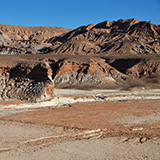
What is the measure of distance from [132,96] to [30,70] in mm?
13359

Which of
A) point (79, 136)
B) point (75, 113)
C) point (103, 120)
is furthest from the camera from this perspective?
point (75, 113)

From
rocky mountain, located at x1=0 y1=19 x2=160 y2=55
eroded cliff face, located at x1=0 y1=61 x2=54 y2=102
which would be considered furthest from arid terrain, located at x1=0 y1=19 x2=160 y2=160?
rocky mountain, located at x1=0 y1=19 x2=160 y2=55

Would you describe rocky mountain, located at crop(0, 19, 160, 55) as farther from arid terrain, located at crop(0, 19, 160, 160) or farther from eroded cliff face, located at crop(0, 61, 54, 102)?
eroded cliff face, located at crop(0, 61, 54, 102)

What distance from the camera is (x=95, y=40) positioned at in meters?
109

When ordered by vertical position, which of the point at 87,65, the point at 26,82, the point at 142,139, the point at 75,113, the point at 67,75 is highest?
the point at 87,65

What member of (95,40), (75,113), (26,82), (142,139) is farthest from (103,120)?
(95,40)

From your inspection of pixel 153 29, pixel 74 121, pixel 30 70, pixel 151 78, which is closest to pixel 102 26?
pixel 153 29

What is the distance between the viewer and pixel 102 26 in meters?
128

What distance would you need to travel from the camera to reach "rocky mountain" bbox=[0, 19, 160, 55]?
8606 centimetres

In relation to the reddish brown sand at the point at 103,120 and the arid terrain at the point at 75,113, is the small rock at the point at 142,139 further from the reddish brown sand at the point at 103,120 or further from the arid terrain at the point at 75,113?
the reddish brown sand at the point at 103,120

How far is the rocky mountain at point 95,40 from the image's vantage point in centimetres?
Result: 8606

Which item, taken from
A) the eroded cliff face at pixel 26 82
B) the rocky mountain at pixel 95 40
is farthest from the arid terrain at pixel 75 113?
the rocky mountain at pixel 95 40

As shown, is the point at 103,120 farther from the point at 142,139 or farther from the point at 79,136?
the point at 142,139

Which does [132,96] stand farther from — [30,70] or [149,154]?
[149,154]
